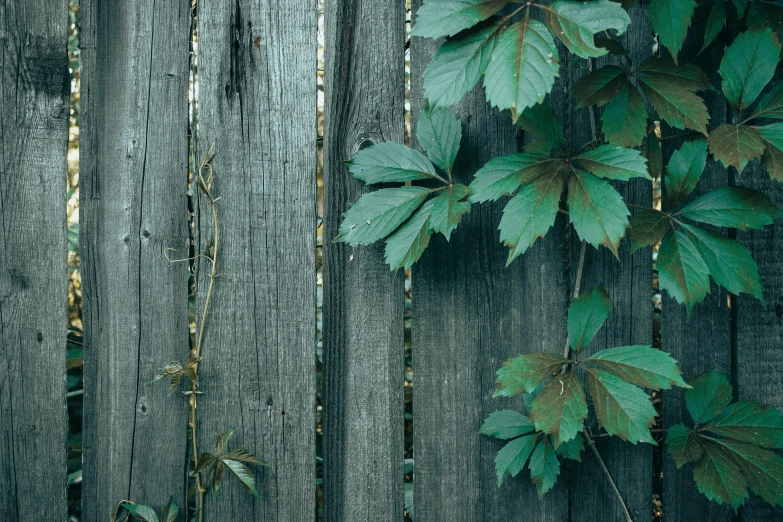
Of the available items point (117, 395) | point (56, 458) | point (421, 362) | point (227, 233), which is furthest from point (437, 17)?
point (56, 458)

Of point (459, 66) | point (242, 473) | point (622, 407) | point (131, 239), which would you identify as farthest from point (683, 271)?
point (131, 239)

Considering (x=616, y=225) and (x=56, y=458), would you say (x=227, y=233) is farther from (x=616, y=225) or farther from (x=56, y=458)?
(x=616, y=225)

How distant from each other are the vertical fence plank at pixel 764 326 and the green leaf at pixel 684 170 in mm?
261

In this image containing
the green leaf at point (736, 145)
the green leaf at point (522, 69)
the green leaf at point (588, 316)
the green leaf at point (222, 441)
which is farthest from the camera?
the green leaf at point (222, 441)

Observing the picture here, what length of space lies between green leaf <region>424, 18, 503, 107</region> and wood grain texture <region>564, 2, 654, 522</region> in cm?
39

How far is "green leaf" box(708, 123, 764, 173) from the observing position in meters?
1.19

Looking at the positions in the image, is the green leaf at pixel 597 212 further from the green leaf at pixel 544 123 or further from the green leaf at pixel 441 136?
the green leaf at pixel 441 136

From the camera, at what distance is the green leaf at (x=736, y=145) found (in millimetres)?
1188

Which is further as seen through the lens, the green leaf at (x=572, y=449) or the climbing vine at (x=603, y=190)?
the green leaf at (x=572, y=449)

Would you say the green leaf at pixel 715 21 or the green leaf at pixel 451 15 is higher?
the green leaf at pixel 715 21

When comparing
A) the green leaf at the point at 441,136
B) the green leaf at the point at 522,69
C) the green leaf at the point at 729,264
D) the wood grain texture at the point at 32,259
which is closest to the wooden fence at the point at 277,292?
the wood grain texture at the point at 32,259

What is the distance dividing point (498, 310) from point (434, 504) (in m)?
0.51

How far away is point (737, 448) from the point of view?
1.33 metres

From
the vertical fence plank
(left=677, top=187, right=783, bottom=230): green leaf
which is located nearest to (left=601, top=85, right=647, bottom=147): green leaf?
(left=677, top=187, right=783, bottom=230): green leaf
